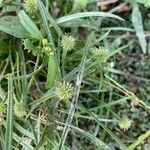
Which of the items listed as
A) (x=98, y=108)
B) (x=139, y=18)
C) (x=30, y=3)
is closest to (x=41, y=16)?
(x=30, y=3)

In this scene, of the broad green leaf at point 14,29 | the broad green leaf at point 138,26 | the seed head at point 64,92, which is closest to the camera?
the seed head at point 64,92

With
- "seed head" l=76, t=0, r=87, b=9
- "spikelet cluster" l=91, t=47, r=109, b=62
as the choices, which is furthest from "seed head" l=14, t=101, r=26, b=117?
"seed head" l=76, t=0, r=87, b=9

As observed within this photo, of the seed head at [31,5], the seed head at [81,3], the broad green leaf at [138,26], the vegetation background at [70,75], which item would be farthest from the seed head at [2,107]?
the broad green leaf at [138,26]

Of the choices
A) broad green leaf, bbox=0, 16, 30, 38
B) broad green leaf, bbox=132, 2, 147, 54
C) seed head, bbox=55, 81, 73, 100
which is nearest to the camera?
seed head, bbox=55, 81, 73, 100

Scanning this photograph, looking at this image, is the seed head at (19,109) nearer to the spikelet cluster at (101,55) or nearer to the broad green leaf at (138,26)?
the spikelet cluster at (101,55)

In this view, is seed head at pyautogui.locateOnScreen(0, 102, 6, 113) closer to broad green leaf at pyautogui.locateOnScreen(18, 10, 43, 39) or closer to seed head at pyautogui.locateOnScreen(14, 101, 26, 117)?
seed head at pyautogui.locateOnScreen(14, 101, 26, 117)

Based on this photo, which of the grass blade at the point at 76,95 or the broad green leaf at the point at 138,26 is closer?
the grass blade at the point at 76,95

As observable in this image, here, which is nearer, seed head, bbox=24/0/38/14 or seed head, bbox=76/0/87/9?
seed head, bbox=24/0/38/14
